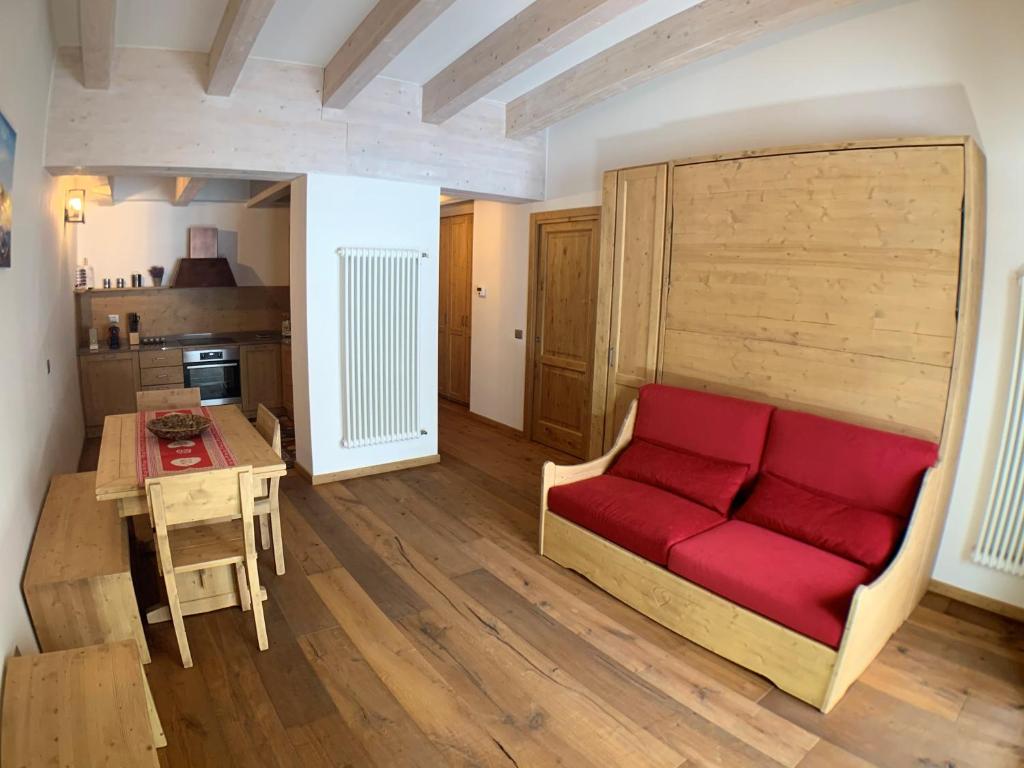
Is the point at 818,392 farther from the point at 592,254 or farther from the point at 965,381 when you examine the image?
the point at 592,254

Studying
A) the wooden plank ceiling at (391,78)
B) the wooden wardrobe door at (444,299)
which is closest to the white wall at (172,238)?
the wooden wardrobe door at (444,299)

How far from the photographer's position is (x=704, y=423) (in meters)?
3.43

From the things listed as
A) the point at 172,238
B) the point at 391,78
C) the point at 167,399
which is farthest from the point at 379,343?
the point at 172,238

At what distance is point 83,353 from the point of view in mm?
5602

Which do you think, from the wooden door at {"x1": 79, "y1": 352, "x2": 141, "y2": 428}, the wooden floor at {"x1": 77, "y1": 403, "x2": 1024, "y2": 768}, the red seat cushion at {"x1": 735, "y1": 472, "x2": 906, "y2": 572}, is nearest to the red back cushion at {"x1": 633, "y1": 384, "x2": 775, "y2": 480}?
the red seat cushion at {"x1": 735, "y1": 472, "x2": 906, "y2": 572}

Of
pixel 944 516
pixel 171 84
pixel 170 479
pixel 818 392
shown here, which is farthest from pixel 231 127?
pixel 944 516

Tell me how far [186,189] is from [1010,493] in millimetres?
6291

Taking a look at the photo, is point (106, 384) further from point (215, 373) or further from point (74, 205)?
point (74, 205)

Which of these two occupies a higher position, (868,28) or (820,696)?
(868,28)

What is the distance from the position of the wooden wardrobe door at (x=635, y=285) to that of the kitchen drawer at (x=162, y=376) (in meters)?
4.30

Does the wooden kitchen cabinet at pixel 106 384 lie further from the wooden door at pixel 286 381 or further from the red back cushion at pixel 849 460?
the red back cushion at pixel 849 460

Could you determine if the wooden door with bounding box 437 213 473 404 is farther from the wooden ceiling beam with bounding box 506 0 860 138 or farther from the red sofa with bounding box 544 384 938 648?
the red sofa with bounding box 544 384 938 648

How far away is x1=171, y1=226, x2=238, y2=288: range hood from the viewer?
251 inches

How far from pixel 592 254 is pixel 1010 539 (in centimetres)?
315
